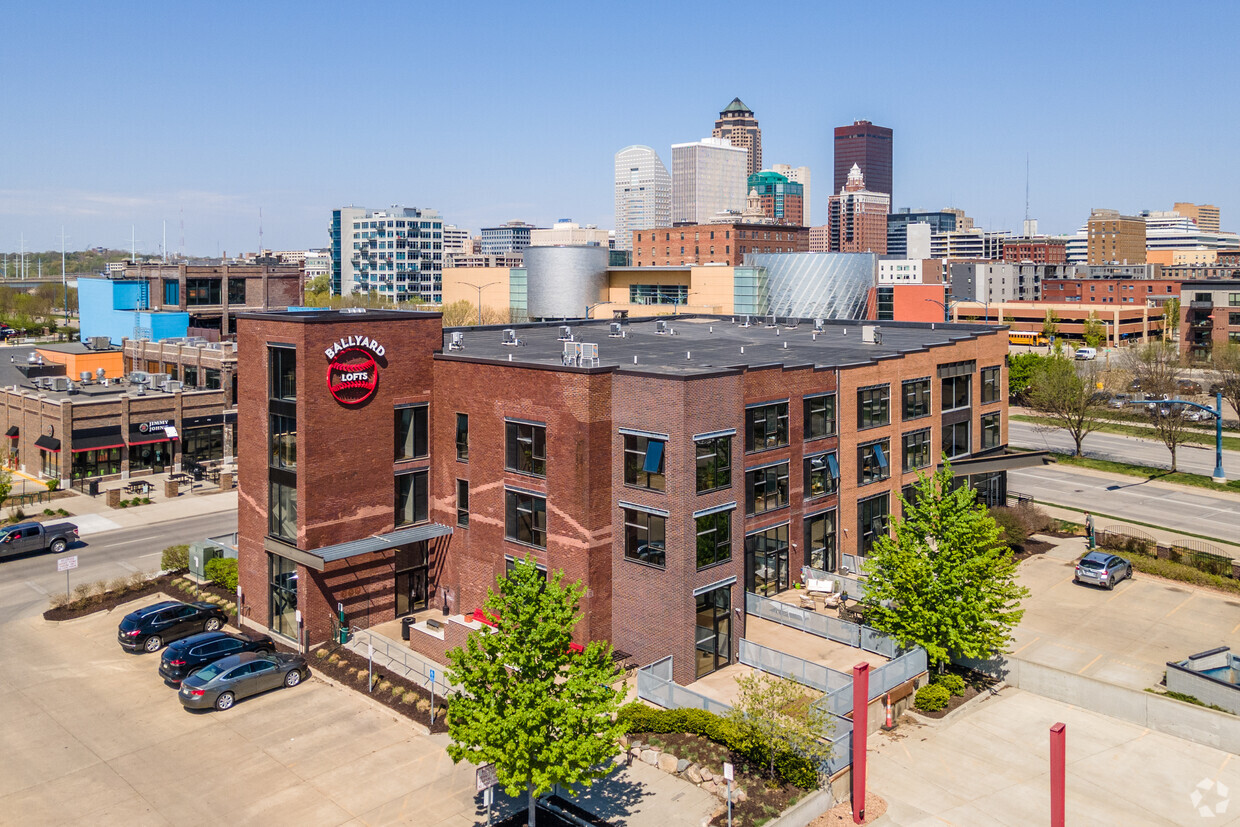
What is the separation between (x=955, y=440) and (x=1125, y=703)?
2174cm

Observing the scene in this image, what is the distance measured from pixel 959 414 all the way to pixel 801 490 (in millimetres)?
15704

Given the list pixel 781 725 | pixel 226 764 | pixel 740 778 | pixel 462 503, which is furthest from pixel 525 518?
pixel 781 725

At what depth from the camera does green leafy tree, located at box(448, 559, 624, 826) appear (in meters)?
22.8

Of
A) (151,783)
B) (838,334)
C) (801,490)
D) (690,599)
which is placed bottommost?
(151,783)

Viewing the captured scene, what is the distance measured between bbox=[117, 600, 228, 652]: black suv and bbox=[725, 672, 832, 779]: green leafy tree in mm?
22852

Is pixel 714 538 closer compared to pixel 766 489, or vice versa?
pixel 714 538

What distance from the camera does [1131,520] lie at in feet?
192

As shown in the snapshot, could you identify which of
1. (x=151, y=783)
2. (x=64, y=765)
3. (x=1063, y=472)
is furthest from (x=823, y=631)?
(x=1063, y=472)

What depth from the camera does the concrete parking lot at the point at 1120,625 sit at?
121 feet

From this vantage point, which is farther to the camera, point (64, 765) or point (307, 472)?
point (307, 472)

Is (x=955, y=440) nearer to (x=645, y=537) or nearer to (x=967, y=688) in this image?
(x=967, y=688)

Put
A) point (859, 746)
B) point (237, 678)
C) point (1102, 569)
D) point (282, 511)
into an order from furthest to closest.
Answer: point (1102, 569) < point (282, 511) < point (237, 678) < point (859, 746)

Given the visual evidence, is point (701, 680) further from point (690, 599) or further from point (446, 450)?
point (446, 450)

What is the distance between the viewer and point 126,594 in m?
43.9
